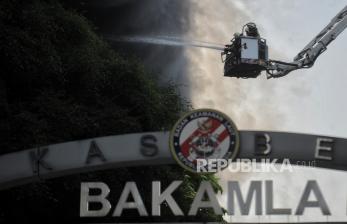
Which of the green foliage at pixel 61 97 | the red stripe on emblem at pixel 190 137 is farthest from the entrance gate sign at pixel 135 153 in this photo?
the green foliage at pixel 61 97

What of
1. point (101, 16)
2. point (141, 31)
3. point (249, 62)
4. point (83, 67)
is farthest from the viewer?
point (141, 31)

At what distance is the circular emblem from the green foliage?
6.72 m

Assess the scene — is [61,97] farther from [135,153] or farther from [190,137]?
[190,137]

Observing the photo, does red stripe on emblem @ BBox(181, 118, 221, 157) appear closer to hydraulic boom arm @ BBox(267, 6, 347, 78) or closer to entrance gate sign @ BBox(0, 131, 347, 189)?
entrance gate sign @ BBox(0, 131, 347, 189)

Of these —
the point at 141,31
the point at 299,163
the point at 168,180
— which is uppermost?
the point at 141,31

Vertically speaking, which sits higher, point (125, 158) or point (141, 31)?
point (141, 31)

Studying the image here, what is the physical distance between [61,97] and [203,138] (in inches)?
461

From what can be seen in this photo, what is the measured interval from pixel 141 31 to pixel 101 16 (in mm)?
6394

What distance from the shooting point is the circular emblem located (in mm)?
20141

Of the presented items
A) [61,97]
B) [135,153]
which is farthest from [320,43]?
[135,153]

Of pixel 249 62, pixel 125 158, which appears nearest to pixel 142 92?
pixel 249 62

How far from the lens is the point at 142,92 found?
109 ft

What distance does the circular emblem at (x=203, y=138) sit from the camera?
20.1 m

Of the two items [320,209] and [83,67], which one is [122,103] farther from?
[320,209]
